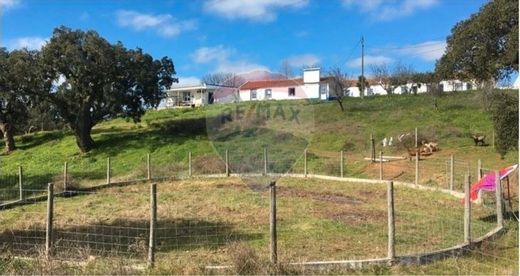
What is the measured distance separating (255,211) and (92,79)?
22.3 meters

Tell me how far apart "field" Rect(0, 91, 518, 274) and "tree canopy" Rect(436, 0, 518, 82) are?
11.9 feet

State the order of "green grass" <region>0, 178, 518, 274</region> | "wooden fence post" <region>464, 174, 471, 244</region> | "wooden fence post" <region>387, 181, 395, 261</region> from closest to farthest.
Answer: "wooden fence post" <region>387, 181, 395, 261</region> → "green grass" <region>0, 178, 518, 274</region> → "wooden fence post" <region>464, 174, 471, 244</region>

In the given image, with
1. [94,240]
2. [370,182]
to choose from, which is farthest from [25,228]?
[370,182]

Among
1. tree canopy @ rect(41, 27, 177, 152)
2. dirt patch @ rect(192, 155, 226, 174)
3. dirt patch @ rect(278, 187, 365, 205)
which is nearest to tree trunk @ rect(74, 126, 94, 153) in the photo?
tree canopy @ rect(41, 27, 177, 152)

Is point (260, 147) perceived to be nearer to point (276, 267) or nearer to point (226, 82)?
point (226, 82)

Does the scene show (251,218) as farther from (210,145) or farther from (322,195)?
(210,145)

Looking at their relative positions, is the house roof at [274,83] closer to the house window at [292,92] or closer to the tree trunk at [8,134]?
the house window at [292,92]

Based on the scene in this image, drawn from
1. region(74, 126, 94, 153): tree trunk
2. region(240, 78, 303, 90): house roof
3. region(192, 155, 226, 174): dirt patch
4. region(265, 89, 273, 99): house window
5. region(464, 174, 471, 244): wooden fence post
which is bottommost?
region(192, 155, 226, 174): dirt patch

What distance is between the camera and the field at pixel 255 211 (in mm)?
7152

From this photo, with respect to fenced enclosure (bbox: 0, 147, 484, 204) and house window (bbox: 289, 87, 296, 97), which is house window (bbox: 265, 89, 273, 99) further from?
fenced enclosure (bbox: 0, 147, 484, 204)

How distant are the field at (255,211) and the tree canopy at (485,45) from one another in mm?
3636

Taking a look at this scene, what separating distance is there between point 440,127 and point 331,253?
2656cm

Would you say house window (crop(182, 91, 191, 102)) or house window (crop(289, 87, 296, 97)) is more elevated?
house window (crop(182, 91, 191, 102))

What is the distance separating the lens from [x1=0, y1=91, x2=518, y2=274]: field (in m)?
7.15
